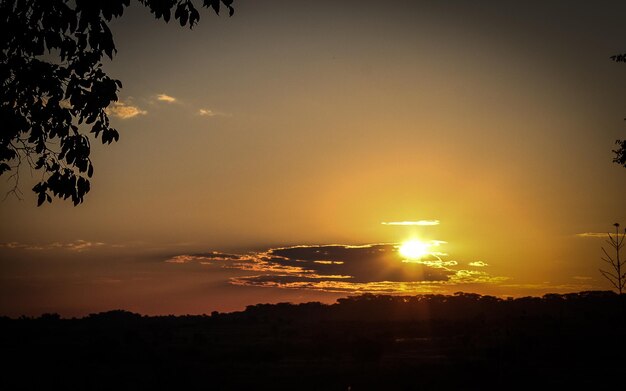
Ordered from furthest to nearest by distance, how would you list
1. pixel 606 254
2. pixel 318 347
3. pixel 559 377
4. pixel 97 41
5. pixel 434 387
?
pixel 318 347
pixel 559 377
pixel 434 387
pixel 606 254
pixel 97 41

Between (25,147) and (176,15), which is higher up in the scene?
(176,15)

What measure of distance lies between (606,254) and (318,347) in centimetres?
7588

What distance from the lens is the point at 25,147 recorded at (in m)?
10.9

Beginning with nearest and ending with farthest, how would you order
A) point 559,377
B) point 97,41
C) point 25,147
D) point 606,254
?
point 97,41 → point 25,147 → point 606,254 → point 559,377

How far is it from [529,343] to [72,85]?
95.9 meters

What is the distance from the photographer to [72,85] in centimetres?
1010

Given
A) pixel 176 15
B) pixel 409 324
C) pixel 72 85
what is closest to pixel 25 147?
pixel 72 85

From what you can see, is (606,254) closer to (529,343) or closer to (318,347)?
(529,343)

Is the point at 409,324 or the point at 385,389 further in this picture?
the point at 409,324

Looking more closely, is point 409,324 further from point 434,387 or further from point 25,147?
point 25,147

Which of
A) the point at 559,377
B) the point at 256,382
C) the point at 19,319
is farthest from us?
the point at 19,319

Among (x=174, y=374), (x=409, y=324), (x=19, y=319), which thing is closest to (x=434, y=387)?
(x=174, y=374)

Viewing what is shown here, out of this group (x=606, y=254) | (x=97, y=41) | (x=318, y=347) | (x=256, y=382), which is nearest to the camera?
(x=97, y=41)

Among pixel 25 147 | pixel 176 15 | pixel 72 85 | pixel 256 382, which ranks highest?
pixel 176 15
